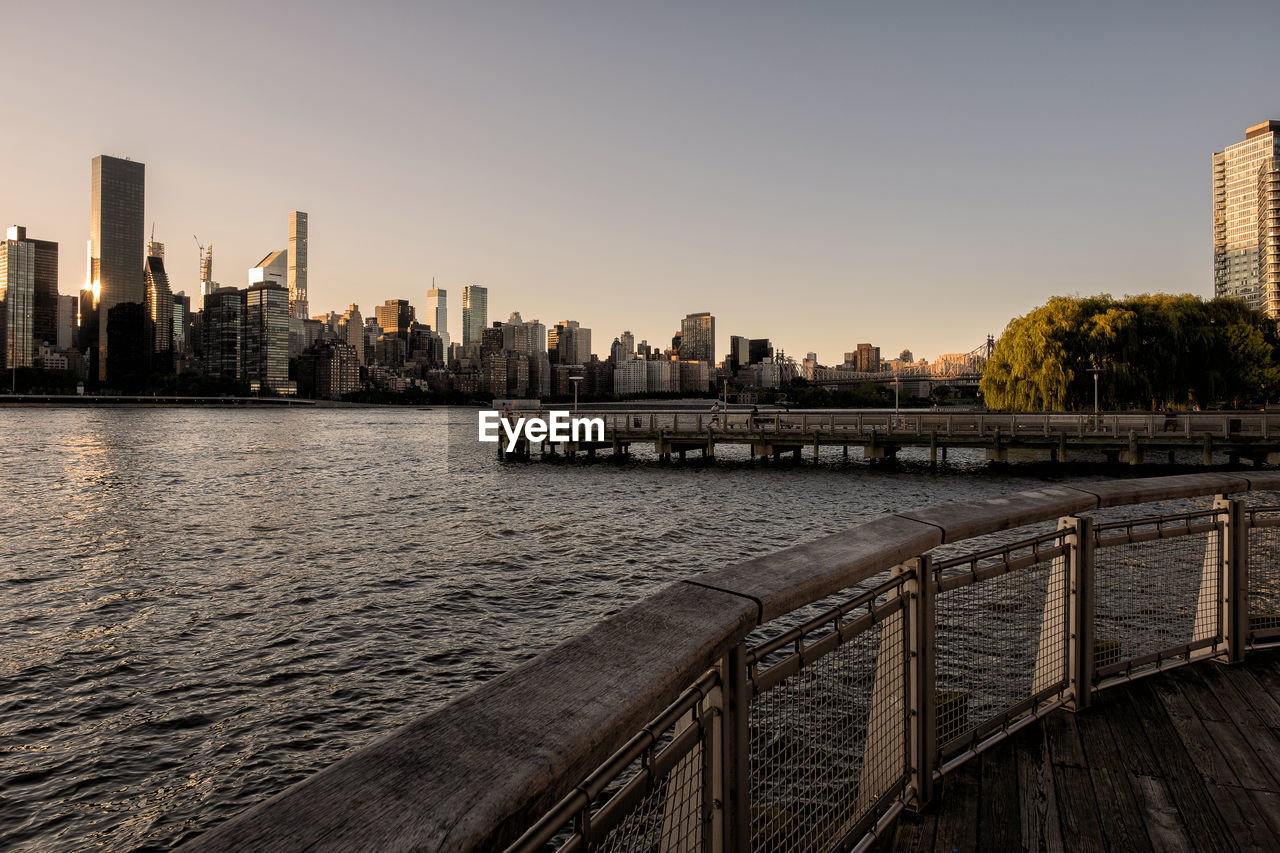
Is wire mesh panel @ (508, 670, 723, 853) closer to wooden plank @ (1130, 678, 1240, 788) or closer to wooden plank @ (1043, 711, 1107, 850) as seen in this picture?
wooden plank @ (1043, 711, 1107, 850)

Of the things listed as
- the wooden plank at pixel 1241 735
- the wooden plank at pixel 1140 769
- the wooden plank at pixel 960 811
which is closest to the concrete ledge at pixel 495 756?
the wooden plank at pixel 960 811

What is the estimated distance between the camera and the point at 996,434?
134 ft

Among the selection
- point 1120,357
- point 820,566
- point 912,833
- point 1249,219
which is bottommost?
point 912,833

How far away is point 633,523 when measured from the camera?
2761cm

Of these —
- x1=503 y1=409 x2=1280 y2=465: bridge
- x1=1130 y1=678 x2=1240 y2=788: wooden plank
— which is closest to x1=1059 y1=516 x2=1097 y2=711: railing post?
x1=1130 y1=678 x2=1240 y2=788: wooden plank

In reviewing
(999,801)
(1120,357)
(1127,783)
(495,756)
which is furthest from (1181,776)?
(1120,357)

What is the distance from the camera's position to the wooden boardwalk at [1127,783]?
10.8ft

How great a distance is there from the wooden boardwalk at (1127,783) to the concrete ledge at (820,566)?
4.37ft

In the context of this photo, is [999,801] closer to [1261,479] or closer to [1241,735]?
[1241,735]

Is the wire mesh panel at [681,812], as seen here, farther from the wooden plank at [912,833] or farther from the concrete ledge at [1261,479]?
the concrete ledge at [1261,479]

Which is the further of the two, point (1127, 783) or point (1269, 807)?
point (1127, 783)

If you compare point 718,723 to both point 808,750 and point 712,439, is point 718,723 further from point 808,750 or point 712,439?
point 712,439

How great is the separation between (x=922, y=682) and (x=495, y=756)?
2.75m

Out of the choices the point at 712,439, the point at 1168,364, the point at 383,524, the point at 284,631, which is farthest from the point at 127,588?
the point at 1168,364
